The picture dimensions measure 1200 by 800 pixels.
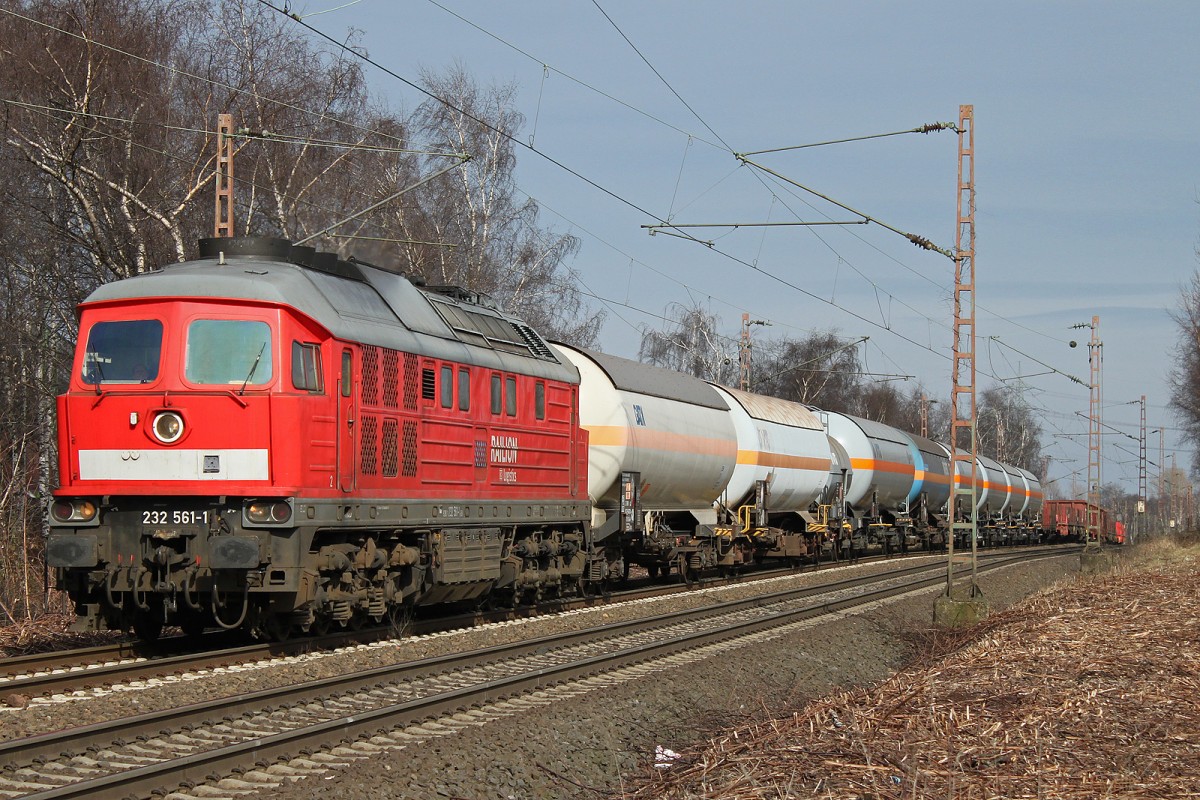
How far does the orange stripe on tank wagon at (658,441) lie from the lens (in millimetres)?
21578

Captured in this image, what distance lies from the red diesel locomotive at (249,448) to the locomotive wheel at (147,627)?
2cm

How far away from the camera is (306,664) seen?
1298 cm

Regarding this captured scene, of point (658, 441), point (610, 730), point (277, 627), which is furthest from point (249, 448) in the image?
point (658, 441)

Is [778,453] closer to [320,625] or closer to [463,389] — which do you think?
[463,389]

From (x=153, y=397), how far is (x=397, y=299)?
3.73 metres

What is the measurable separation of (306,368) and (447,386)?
10.0ft

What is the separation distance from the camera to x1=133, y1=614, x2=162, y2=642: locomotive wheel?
45.4ft

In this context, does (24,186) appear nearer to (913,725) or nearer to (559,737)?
(559,737)

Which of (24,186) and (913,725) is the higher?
(24,186)

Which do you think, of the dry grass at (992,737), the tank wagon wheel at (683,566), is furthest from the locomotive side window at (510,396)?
the tank wagon wheel at (683,566)

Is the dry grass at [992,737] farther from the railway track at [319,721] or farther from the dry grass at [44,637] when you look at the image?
the dry grass at [44,637]

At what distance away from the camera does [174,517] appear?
1268 centimetres

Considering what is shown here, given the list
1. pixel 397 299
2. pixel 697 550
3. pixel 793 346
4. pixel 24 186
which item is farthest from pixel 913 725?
pixel 793 346

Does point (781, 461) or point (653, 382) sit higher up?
point (653, 382)
